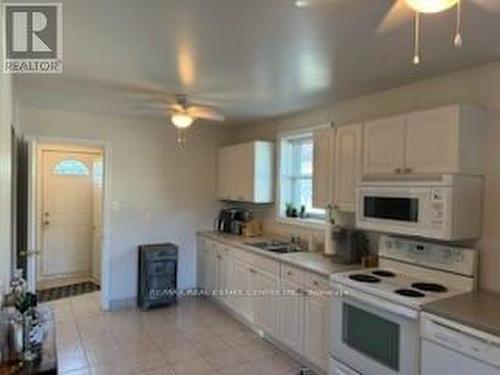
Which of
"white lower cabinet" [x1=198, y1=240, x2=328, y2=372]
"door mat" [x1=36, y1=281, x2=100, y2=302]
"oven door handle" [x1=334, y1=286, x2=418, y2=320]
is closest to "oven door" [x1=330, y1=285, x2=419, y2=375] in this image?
"oven door handle" [x1=334, y1=286, x2=418, y2=320]

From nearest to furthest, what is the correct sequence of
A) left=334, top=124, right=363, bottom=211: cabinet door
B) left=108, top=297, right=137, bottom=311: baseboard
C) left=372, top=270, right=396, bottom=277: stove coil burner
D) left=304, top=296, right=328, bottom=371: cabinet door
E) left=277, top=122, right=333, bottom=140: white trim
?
left=372, top=270, right=396, bottom=277: stove coil burner → left=304, top=296, right=328, bottom=371: cabinet door → left=334, top=124, right=363, bottom=211: cabinet door → left=277, top=122, right=333, bottom=140: white trim → left=108, top=297, right=137, bottom=311: baseboard

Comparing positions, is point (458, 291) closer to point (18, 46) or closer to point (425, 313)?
point (425, 313)

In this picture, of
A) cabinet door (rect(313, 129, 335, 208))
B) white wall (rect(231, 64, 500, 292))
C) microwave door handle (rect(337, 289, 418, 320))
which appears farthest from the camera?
cabinet door (rect(313, 129, 335, 208))

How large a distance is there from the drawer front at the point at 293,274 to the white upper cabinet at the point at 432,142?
1086 millimetres

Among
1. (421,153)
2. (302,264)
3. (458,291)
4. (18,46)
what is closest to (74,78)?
(18,46)

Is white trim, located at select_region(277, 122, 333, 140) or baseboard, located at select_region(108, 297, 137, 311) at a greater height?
white trim, located at select_region(277, 122, 333, 140)

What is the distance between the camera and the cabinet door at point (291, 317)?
334cm

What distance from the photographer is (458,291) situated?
2.53m

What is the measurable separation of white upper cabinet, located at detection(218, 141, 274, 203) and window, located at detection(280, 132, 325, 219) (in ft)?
0.58

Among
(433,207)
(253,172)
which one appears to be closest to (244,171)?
(253,172)

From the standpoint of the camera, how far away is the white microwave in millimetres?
2430

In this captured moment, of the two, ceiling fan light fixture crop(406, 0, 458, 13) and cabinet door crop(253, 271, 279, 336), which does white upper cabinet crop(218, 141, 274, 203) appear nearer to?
cabinet door crop(253, 271, 279, 336)

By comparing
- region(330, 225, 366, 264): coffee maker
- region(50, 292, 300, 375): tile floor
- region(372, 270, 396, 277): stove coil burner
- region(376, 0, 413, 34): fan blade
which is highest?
region(376, 0, 413, 34): fan blade

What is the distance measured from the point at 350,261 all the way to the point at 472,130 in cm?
149
